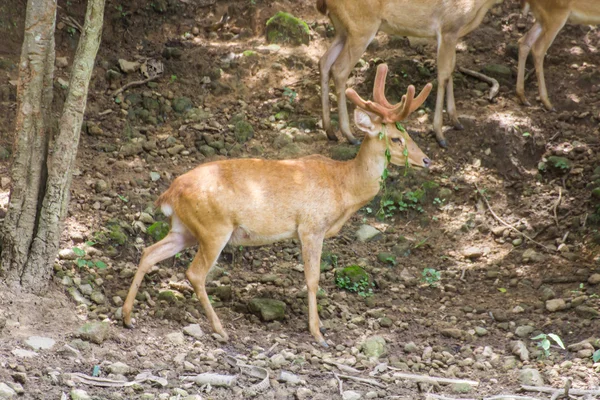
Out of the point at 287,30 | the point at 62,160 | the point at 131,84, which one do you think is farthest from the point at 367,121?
the point at 287,30

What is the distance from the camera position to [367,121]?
7586 millimetres

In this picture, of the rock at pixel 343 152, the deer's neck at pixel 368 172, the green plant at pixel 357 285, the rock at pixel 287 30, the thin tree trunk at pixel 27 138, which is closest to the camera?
the thin tree trunk at pixel 27 138

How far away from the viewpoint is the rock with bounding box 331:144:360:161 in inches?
401

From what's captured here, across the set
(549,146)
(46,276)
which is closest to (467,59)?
(549,146)

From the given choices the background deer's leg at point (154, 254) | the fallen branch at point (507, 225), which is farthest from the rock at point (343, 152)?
the background deer's leg at point (154, 254)

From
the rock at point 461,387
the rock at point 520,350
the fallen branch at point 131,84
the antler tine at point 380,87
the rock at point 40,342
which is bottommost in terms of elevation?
the rock at point 520,350

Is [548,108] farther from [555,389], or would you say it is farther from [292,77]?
[555,389]

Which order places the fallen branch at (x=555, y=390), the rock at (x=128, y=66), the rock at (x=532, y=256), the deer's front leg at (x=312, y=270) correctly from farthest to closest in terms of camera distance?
the rock at (x=128, y=66)
the rock at (x=532, y=256)
the deer's front leg at (x=312, y=270)
the fallen branch at (x=555, y=390)

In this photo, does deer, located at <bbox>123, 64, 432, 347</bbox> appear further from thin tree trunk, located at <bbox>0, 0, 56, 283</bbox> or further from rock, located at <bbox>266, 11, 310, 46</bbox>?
rock, located at <bbox>266, 11, 310, 46</bbox>

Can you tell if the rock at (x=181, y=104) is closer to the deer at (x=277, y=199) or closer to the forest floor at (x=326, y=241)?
the forest floor at (x=326, y=241)

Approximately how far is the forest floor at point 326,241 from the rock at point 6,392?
8 centimetres

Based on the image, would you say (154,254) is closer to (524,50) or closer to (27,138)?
(27,138)

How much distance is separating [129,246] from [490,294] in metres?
3.55

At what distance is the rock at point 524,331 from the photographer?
24.5 feet
